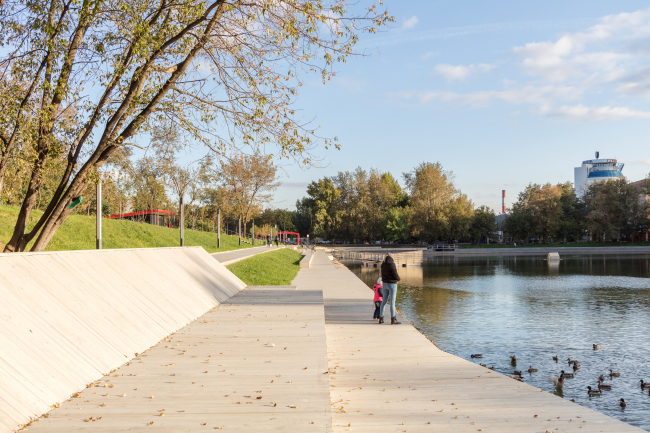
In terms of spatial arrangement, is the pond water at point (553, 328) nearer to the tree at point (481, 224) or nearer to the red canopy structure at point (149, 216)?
the red canopy structure at point (149, 216)

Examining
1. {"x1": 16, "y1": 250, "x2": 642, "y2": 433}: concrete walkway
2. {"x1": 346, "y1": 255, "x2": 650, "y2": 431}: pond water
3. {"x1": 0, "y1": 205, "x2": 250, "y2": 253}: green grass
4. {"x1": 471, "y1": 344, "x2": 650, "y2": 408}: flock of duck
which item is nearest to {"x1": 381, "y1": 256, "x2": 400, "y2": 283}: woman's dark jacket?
{"x1": 16, "y1": 250, "x2": 642, "y2": 433}: concrete walkway

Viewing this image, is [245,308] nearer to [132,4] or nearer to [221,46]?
[221,46]

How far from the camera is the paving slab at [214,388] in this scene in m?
4.30

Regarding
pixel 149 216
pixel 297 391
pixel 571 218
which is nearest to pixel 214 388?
pixel 297 391

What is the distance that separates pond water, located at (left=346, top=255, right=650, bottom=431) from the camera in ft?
31.6

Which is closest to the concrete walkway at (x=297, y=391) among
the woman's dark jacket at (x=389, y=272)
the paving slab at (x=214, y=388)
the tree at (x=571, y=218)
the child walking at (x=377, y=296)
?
the paving slab at (x=214, y=388)

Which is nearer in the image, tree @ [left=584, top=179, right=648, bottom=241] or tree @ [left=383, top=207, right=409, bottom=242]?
tree @ [left=584, top=179, right=648, bottom=241]

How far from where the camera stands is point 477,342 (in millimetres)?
13211

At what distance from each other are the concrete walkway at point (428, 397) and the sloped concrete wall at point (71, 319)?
2.74 metres

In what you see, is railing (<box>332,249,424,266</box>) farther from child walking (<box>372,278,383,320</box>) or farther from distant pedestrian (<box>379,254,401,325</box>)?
distant pedestrian (<box>379,254,401,325</box>)

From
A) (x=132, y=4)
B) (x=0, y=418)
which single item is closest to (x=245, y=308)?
(x=132, y=4)

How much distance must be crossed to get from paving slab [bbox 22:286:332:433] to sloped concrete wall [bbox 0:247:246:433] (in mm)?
210

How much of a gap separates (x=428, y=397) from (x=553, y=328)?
10.4 m

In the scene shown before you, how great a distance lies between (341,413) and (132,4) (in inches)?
319
